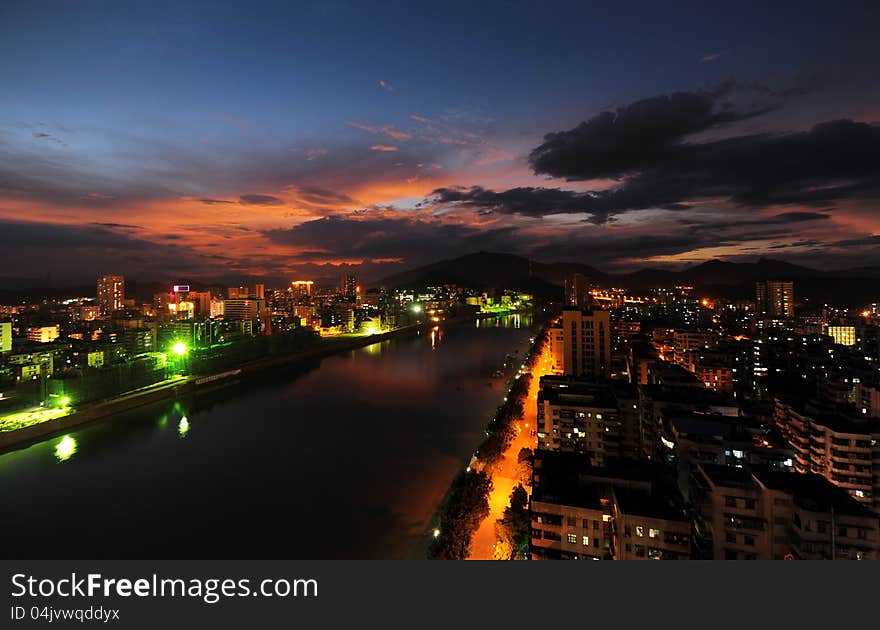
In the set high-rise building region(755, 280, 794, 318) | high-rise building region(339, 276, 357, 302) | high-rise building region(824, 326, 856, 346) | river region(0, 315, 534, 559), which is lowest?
river region(0, 315, 534, 559)

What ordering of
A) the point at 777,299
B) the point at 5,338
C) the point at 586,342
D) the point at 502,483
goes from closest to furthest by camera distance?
1. the point at 502,483
2. the point at 586,342
3. the point at 5,338
4. the point at 777,299

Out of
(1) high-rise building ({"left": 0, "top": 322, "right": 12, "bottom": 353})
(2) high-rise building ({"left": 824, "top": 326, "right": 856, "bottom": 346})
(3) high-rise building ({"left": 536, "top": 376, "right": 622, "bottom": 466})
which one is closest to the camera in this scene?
(3) high-rise building ({"left": 536, "top": 376, "right": 622, "bottom": 466})

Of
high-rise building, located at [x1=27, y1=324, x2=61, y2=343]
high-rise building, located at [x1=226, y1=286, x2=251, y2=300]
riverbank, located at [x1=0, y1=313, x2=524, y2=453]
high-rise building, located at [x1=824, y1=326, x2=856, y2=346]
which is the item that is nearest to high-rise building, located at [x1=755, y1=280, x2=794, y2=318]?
high-rise building, located at [x1=824, y1=326, x2=856, y2=346]

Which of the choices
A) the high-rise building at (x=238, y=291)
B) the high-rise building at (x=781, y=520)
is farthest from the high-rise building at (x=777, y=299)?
the high-rise building at (x=238, y=291)

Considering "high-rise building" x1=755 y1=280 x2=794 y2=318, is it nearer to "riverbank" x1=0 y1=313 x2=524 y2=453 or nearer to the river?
the river

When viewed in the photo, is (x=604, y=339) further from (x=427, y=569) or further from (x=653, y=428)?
(x=427, y=569)

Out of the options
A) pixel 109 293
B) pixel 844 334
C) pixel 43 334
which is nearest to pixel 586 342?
pixel 844 334

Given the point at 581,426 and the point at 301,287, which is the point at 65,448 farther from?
the point at 301,287
